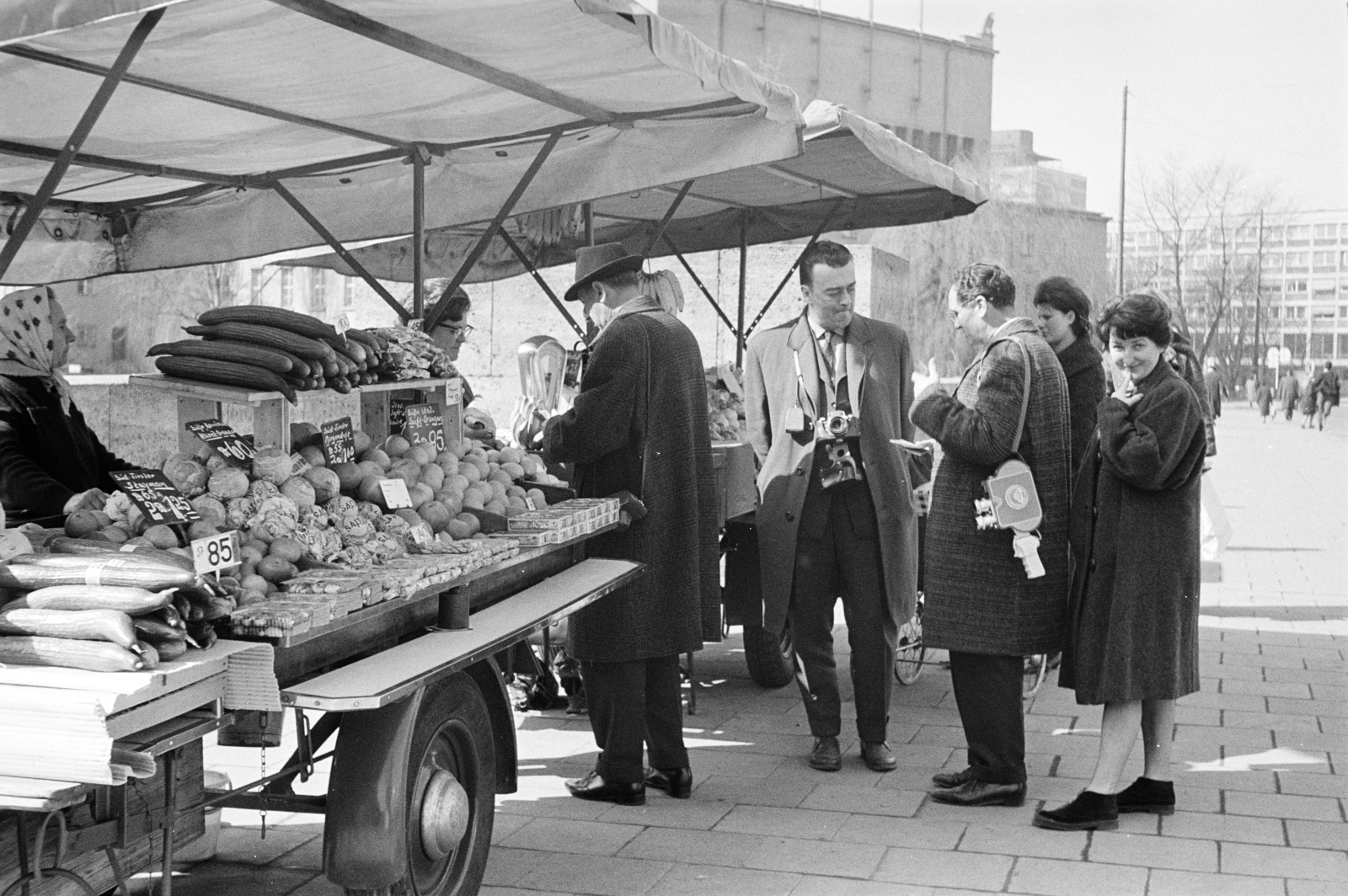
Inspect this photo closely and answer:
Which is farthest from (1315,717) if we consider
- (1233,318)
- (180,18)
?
(1233,318)

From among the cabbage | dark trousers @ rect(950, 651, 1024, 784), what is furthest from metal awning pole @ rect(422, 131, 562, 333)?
dark trousers @ rect(950, 651, 1024, 784)

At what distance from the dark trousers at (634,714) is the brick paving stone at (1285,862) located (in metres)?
1.92

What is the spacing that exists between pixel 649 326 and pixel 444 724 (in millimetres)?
1840

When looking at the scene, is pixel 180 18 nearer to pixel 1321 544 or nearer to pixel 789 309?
pixel 789 309

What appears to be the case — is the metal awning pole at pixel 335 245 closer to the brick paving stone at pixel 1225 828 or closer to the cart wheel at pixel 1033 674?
the cart wheel at pixel 1033 674

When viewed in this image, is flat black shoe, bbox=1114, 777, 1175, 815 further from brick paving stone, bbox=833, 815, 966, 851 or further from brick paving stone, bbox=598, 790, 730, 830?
brick paving stone, bbox=598, 790, 730, 830

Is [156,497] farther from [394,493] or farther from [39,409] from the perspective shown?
[39,409]

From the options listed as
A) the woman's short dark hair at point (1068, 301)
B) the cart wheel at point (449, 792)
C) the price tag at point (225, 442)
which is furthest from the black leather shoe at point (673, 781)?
the woman's short dark hair at point (1068, 301)

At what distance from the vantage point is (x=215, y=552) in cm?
326

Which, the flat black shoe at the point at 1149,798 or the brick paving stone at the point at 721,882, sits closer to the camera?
the brick paving stone at the point at 721,882

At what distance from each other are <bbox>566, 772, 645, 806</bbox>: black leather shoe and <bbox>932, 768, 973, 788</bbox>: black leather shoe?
1.11 m

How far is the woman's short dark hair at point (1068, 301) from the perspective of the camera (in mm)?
6086

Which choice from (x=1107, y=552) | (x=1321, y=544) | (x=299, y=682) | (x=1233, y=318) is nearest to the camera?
(x=299, y=682)

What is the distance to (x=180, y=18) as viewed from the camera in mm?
4047
